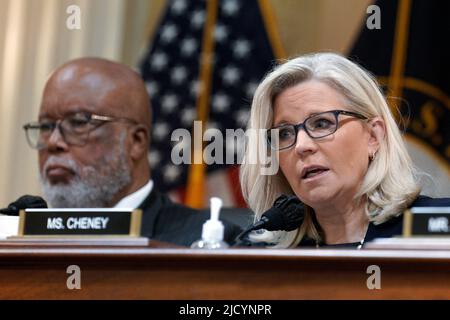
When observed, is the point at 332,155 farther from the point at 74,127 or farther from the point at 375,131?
the point at 74,127

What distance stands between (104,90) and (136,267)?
85.6 inches

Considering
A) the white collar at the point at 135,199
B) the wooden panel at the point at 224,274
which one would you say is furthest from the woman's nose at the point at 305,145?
the white collar at the point at 135,199

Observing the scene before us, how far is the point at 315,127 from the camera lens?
9.96 ft

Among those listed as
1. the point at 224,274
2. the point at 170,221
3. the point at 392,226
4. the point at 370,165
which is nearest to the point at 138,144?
the point at 170,221

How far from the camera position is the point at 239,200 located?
5.59m

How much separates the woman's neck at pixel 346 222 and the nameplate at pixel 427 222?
2.60ft

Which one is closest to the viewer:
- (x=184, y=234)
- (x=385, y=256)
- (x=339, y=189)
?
(x=385, y=256)

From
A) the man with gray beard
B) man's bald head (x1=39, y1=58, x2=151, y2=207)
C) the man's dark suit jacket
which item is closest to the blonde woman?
the man's dark suit jacket

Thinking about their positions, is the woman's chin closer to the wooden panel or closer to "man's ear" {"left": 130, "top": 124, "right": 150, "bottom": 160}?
the wooden panel

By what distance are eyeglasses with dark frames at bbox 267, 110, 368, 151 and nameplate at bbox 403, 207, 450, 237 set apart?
81 centimetres

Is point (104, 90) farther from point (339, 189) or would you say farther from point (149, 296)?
point (149, 296)

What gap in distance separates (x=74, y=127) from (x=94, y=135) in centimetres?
9

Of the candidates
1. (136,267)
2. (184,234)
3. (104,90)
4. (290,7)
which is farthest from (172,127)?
(136,267)

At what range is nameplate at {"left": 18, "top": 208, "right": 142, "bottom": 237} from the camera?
2.36 meters
